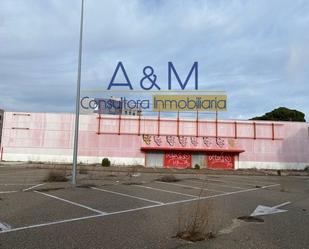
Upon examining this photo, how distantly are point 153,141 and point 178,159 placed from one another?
12.7ft

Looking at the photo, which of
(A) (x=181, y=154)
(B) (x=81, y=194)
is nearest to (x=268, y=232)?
(B) (x=81, y=194)

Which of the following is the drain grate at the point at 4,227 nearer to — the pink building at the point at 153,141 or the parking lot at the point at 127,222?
the parking lot at the point at 127,222

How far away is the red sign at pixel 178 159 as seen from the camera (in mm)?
48125

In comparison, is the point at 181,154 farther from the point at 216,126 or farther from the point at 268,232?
the point at 268,232

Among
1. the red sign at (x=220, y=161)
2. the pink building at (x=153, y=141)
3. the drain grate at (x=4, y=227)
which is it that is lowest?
the drain grate at (x=4, y=227)

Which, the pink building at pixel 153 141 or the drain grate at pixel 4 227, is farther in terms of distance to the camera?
the pink building at pixel 153 141

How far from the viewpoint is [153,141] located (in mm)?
48500

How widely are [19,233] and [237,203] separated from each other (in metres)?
7.66

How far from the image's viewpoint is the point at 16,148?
47906 mm

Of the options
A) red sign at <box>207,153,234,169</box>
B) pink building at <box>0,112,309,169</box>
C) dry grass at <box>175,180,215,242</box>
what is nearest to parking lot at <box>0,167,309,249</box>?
dry grass at <box>175,180,215,242</box>

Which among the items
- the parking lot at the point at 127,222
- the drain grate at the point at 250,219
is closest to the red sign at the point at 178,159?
the parking lot at the point at 127,222

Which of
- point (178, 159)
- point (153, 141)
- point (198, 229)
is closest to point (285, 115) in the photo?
point (178, 159)

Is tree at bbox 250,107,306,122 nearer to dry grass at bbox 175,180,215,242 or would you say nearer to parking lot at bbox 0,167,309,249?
parking lot at bbox 0,167,309,249

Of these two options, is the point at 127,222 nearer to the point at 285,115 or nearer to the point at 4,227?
the point at 4,227
